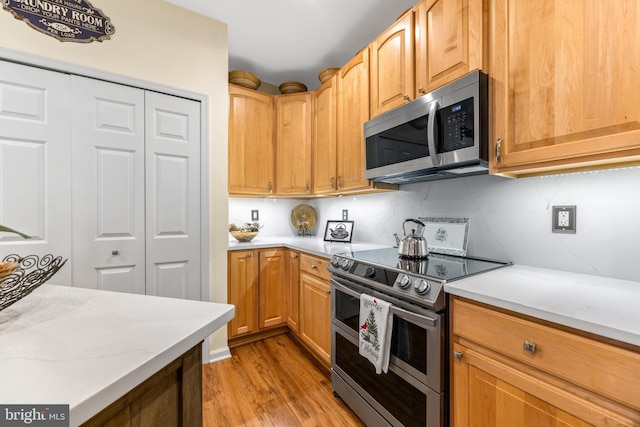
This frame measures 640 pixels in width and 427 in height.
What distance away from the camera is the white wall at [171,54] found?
1.65 m

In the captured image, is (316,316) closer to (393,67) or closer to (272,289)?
(272,289)

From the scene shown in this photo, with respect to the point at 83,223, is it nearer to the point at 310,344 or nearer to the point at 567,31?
the point at 310,344

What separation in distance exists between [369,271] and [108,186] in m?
1.80

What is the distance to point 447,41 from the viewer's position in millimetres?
1421

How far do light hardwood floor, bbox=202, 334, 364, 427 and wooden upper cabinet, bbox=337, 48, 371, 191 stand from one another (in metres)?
1.48

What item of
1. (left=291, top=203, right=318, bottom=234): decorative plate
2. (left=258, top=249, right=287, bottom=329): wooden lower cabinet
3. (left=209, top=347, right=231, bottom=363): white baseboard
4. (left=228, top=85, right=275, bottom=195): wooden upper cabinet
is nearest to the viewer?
(left=209, top=347, right=231, bottom=363): white baseboard

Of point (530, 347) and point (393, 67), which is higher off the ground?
Result: point (393, 67)

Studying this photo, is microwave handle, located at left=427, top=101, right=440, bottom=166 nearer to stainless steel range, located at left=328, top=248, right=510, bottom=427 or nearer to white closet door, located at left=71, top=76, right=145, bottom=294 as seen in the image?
stainless steel range, located at left=328, top=248, right=510, bottom=427

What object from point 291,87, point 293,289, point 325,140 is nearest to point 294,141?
point 325,140

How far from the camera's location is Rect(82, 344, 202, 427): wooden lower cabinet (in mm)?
484

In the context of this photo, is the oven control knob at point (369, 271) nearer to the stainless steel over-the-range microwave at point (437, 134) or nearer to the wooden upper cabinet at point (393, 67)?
the stainless steel over-the-range microwave at point (437, 134)

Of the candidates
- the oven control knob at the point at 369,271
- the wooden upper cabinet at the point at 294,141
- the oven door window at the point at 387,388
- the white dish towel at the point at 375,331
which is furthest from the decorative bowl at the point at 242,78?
the oven door window at the point at 387,388

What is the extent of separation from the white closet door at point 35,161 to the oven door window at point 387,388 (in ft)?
5.97

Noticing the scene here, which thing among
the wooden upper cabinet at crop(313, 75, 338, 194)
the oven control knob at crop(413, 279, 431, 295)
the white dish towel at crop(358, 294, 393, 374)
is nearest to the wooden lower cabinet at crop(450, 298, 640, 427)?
the oven control knob at crop(413, 279, 431, 295)
